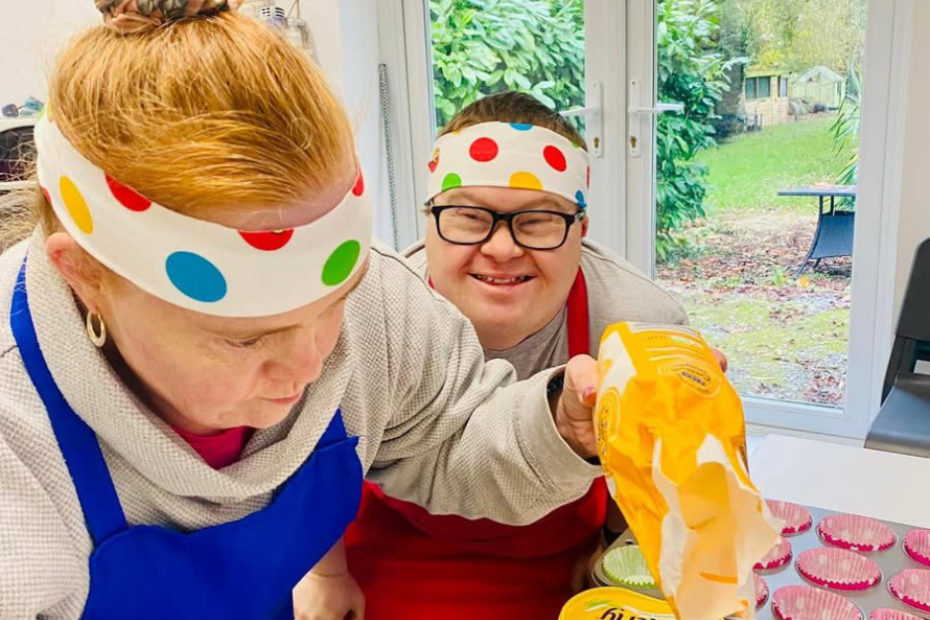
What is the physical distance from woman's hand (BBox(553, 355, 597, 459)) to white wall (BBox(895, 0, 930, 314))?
150 centimetres

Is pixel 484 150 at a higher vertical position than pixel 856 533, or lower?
higher

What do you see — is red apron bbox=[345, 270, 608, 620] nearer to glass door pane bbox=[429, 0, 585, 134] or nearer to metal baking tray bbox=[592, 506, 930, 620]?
metal baking tray bbox=[592, 506, 930, 620]

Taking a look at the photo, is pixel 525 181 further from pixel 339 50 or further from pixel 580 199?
pixel 339 50

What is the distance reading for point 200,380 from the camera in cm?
62

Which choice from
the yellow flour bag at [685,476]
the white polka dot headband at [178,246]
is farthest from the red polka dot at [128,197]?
the yellow flour bag at [685,476]

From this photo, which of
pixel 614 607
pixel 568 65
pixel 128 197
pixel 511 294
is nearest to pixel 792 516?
pixel 614 607

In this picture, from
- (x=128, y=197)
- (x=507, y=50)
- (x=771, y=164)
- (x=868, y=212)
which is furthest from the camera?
(x=507, y=50)

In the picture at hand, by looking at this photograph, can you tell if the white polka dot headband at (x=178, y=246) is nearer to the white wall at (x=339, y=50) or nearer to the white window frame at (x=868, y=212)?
the white wall at (x=339, y=50)

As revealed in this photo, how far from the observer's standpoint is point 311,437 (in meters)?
0.76

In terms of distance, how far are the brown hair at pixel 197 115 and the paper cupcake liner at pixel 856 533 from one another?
2.11 ft

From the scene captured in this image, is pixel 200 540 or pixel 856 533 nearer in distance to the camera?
pixel 200 540

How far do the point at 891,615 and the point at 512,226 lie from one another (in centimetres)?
62

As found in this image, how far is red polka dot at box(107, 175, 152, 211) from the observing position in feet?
1.78

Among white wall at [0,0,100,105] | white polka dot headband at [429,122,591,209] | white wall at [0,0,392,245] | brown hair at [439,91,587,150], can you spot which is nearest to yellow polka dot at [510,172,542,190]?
white polka dot headband at [429,122,591,209]
